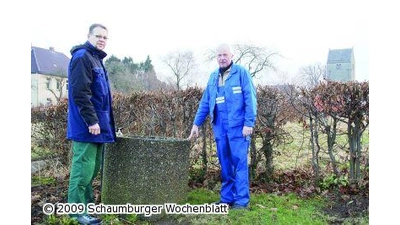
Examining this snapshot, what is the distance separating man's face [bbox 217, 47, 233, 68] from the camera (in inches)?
164

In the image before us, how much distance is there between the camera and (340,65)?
4598 mm

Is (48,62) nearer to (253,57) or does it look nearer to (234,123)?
(234,123)

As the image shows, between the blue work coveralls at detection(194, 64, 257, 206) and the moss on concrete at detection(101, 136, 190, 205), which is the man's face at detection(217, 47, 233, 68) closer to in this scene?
the blue work coveralls at detection(194, 64, 257, 206)

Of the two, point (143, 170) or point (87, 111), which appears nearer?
point (87, 111)

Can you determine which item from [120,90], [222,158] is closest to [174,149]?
[222,158]

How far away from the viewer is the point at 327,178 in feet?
15.6

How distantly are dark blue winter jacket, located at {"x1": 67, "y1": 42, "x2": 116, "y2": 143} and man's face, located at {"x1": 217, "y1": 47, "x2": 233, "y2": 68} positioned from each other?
3.84 ft

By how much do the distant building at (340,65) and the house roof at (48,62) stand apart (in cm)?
276

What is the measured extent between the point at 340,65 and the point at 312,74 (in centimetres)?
33

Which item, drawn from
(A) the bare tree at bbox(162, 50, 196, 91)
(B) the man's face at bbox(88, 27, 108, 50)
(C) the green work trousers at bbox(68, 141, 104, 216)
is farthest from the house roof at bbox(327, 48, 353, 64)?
(C) the green work trousers at bbox(68, 141, 104, 216)

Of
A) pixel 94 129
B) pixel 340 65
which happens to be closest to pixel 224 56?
pixel 340 65

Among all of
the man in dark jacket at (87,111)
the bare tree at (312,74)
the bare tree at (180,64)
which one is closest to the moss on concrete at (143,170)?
the man in dark jacket at (87,111)

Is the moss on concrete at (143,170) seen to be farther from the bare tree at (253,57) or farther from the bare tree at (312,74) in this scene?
the bare tree at (312,74)

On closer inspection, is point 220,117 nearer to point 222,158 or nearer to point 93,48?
point 222,158
